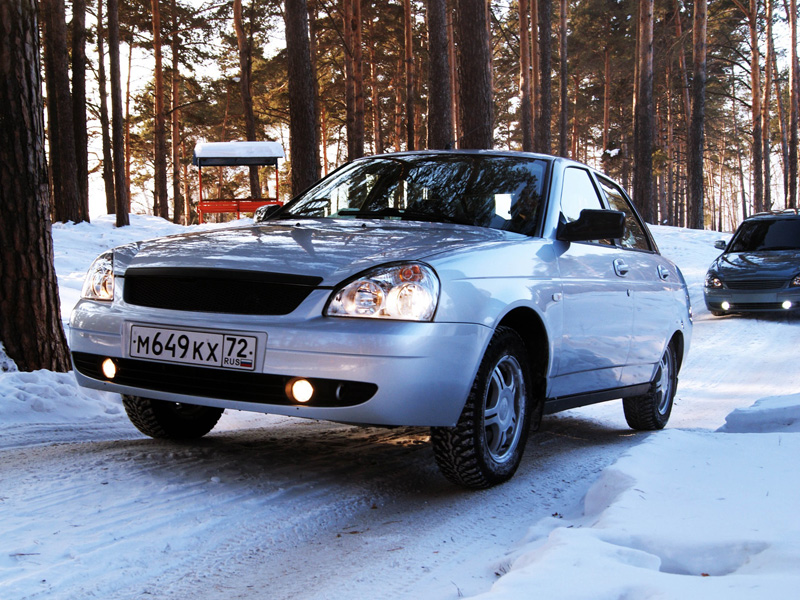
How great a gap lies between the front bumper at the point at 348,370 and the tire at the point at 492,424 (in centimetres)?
13

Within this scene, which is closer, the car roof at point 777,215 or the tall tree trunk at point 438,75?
the car roof at point 777,215

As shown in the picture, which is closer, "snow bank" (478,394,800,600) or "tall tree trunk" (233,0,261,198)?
"snow bank" (478,394,800,600)

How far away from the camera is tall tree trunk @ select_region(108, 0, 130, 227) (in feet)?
68.1

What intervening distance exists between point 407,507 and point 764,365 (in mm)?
6448

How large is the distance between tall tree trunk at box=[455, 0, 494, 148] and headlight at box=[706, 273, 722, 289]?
3.99 metres

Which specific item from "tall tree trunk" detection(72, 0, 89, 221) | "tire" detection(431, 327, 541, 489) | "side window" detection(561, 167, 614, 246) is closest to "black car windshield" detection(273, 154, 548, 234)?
"side window" detection(561, 167, 614, 246)

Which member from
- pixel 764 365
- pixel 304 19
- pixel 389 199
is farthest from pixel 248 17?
pixel 389 199

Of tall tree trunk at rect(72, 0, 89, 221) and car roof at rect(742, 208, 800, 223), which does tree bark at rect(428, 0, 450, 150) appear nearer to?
car roof at rect(742, 208, 800, 223)

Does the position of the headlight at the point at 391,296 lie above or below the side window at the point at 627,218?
below

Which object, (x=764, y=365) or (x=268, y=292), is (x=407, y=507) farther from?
(x=764, y=365)

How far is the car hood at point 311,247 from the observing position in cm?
340

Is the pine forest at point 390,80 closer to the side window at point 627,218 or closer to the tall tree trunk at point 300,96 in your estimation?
the tall tree trunk at point 300,96

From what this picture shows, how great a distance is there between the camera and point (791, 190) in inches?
1184

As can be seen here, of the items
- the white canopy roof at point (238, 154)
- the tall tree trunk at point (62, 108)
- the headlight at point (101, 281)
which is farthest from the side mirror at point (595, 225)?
the white canopy roof at point (238, 154)
